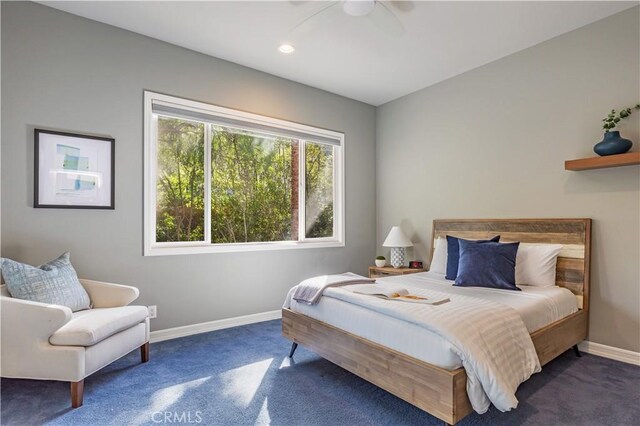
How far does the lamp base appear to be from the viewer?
4.29 m

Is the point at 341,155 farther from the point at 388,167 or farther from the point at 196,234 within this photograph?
the point at 196,234

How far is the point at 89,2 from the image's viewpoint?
268 cm

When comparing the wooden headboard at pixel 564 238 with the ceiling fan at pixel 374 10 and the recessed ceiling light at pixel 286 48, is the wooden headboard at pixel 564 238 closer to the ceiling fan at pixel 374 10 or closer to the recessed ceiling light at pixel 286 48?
the ceiling fan at pixel 374 10

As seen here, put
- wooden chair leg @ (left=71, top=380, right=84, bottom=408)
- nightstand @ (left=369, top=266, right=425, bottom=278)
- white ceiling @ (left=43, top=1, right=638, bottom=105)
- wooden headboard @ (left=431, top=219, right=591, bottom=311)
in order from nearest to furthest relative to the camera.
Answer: wooden chair leg @ (left=71, top=380, right=84, bottom=408) < white ceiling @ (left=43, top=1, right=638, bottom=105) < wooden headboard @ (left=431, top=219, right=591, bottom=311) < nightstand @ (left=369, top=266, right=425, bottom=278)

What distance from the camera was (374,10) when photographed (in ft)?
7.83

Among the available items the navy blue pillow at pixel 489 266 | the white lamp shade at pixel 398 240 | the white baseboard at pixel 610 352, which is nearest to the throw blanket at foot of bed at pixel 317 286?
the navy blue pillow at pixel 489 266

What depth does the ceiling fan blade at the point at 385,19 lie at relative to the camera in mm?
2381

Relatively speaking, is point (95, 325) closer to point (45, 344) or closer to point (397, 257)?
point (45, 344)

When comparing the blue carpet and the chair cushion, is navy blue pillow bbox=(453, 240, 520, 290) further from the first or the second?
the chair cushion

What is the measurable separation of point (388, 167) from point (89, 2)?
11.8ft

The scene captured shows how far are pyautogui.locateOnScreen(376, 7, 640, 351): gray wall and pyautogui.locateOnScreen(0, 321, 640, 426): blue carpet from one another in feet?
2.69

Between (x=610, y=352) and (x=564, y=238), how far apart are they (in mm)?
964

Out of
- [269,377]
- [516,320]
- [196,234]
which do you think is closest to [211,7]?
[196,234]

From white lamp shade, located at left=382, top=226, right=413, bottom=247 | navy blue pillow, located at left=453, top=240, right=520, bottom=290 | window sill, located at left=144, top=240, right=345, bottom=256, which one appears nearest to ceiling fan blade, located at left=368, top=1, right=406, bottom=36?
navy blue pillow, located at left=453, top=240, right=520, bottom=290
